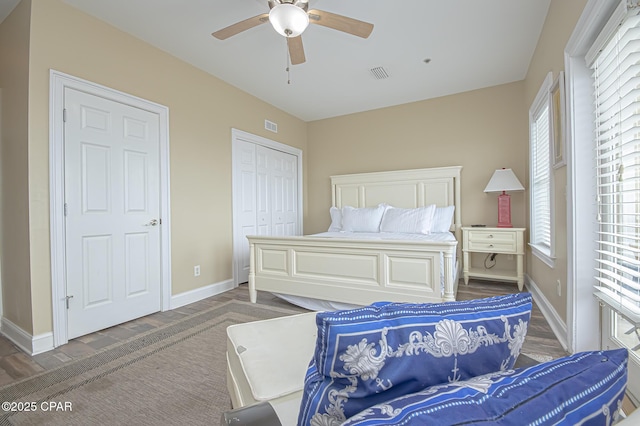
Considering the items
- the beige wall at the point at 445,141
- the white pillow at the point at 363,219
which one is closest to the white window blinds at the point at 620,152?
the beige wall at the point at 445,141

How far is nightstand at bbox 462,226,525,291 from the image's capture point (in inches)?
136

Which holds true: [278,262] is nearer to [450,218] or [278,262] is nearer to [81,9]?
[450,218]

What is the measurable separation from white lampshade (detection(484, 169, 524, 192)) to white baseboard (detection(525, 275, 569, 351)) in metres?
1.16

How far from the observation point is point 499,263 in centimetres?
402

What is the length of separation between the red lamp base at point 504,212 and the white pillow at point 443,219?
568 mm

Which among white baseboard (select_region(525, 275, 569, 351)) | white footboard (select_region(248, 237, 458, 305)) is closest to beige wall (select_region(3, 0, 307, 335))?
white footboard (select_region(248, 237, 458, 305))

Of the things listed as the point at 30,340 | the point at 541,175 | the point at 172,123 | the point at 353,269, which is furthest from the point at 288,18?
the point at 30,340

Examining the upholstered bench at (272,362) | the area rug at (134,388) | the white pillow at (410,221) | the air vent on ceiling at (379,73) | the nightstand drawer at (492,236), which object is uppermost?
the air vent on ceiling at (379,73)

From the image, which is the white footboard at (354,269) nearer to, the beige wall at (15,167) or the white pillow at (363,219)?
the white pillow at (363,219)

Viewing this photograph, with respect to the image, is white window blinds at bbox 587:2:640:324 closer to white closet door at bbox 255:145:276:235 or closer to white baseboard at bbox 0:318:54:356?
white baseboard at bbox 0:318:54:356

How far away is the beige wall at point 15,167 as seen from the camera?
2.21 m

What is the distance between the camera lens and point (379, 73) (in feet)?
11.9

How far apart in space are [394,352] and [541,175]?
3.36 meters

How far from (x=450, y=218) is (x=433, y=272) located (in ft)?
6.24
